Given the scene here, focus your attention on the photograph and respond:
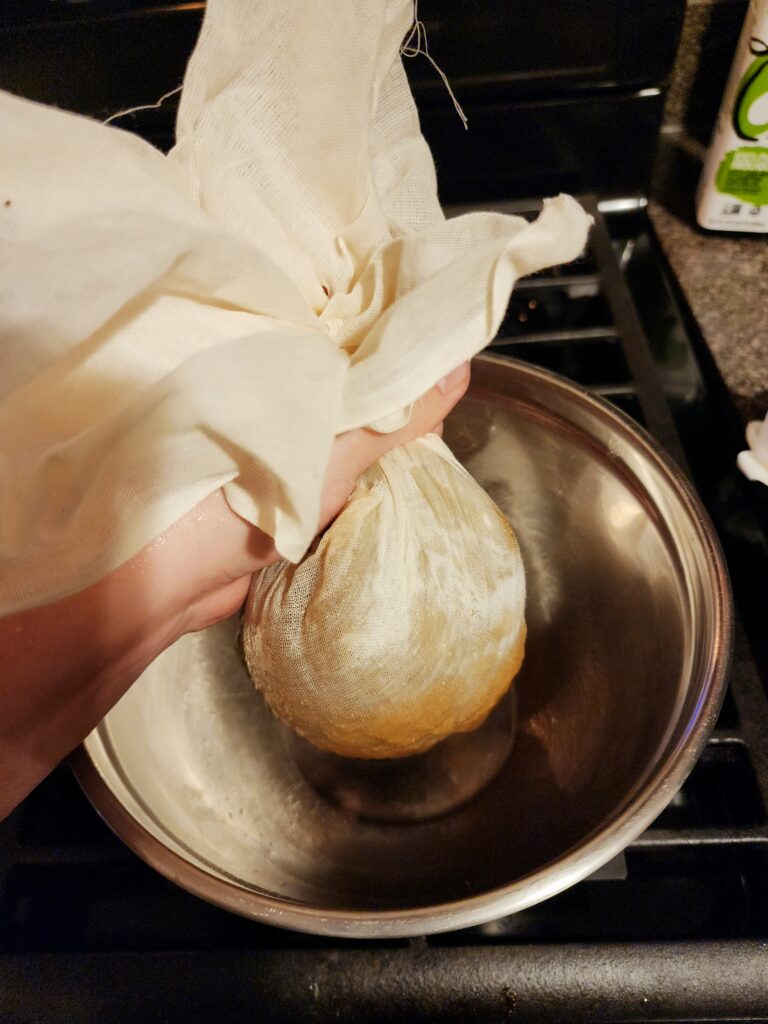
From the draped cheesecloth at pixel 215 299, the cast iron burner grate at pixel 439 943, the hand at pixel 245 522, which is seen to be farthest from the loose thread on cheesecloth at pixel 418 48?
the cast iron burner grate at pixel 439 943

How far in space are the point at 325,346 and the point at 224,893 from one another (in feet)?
0.82

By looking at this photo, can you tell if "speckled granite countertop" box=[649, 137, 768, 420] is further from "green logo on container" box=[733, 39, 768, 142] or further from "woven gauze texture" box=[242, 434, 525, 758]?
"woven gauze texture" box=[242, 434, 525, 758]

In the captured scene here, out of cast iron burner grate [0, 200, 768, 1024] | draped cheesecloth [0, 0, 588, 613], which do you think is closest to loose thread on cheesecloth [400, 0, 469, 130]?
draped cheesecloth [0, 0, 588, 613]

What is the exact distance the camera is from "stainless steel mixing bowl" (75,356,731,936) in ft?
1.20

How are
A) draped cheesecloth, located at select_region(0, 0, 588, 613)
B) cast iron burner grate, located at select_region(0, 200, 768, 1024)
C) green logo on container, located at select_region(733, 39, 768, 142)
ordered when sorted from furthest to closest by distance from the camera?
green logo on container, located at select_region(733, 39, 768, 142)
cast iron burner grate, located at select_region(0, 200, 768, 1024)
draped cheesecloth, located at select_region(0, 0, 588, 613)

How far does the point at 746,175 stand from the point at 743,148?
3 centimetres

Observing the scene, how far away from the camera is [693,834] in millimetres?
422

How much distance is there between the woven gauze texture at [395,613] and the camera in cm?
42

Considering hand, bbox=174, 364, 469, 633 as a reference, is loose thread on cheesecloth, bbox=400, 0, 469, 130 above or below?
above

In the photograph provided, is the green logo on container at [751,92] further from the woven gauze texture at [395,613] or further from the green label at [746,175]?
the woven gauze texture at [395,613]

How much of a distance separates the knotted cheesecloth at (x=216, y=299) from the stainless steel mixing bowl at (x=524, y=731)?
0.56ft

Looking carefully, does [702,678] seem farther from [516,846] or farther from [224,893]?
[224,893]

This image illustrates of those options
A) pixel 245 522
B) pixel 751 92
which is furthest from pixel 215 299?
pixel 751 92

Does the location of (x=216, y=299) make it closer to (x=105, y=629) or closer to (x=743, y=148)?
(x=105, y=629)
